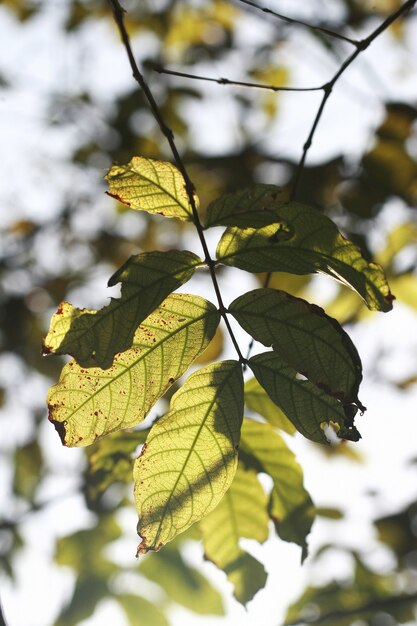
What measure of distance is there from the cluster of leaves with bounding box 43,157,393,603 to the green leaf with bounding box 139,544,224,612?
4.53ft

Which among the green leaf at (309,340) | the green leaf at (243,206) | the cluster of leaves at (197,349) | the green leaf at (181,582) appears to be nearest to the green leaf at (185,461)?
the cluster of leaves at (197,349)

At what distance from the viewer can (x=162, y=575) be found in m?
2.41

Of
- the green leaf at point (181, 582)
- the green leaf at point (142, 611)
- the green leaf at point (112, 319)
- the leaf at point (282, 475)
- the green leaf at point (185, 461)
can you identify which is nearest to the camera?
the green leaf at point (112, 319)

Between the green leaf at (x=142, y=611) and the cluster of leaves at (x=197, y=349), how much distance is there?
161 centimetres

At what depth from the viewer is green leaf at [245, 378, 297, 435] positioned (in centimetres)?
135

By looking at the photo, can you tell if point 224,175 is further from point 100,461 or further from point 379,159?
point 100,461

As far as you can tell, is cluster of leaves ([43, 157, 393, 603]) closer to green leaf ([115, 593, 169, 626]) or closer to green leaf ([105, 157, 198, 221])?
green leaf ([105, 157, 198, 221])

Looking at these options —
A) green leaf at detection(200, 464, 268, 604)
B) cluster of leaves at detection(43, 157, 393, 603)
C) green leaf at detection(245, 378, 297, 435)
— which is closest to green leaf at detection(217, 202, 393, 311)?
cluster of leaves at detection(43, 157, 393, 603)

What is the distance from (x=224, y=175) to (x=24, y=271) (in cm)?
174

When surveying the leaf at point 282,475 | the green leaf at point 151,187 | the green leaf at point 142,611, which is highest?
the green leaf at point 151,187

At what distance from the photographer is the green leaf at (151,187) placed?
1.05m

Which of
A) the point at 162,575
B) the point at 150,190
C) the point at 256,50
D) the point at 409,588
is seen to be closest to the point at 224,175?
the point at 256,50

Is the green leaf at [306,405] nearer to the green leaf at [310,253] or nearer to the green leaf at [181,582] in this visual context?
the green leaf at [310,253]

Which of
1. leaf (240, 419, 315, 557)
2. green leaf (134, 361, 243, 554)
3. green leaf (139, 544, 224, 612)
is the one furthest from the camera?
green leaf (139, 544, 224, 612)
